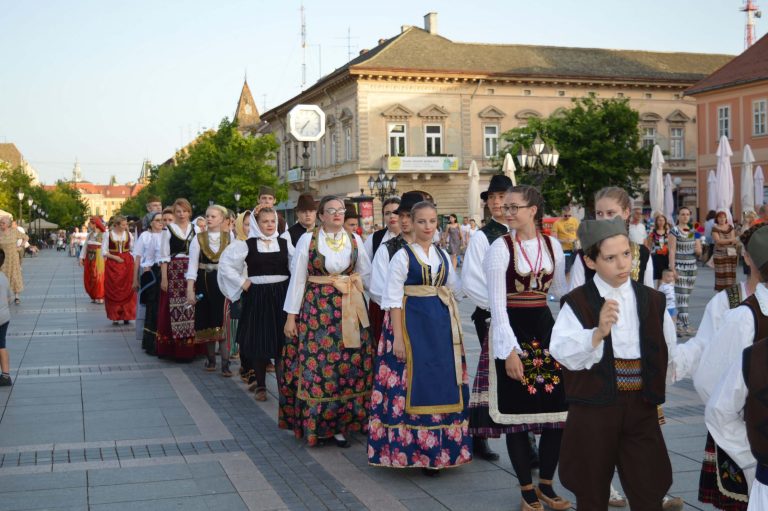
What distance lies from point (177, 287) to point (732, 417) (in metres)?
9.22

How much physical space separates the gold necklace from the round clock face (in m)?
7.16

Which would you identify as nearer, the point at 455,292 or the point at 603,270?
the point at 603,270

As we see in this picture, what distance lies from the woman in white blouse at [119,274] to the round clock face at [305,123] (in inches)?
163

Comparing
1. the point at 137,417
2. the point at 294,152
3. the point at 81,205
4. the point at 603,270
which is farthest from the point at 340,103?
the point at 81,205

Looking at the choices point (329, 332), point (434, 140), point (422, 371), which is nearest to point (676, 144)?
point (434, 140)

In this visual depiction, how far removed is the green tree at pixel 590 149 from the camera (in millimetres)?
45750

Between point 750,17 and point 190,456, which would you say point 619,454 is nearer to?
point 190,456

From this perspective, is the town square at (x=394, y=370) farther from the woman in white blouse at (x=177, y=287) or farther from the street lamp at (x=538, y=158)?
the street lamp at (x=538, y=158)

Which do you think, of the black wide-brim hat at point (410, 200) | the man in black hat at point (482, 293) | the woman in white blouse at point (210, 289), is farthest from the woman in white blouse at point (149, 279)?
the man in black hat at point (482, 293)

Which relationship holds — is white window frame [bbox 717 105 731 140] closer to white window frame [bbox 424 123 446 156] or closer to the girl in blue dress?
white window frame [bbox 424 123 446 156]

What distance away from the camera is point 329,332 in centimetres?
720

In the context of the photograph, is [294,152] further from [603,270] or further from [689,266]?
[603,270]

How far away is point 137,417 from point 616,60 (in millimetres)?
54140

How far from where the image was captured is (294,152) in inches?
2731
